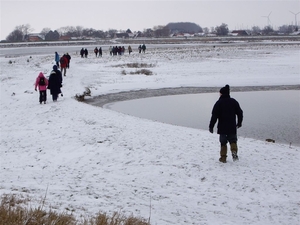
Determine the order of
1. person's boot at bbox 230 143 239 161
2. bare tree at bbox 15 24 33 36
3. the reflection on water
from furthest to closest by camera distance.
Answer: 1. bare tree at bbox 15 24 33 36
2. the reflection on water
3. person's boot at bbox 230 143 239 161

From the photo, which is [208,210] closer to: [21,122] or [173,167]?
[173,167]

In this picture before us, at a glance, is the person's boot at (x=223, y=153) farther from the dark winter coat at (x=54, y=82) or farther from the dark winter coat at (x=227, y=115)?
the dark winter coat at (x=54, y=82)

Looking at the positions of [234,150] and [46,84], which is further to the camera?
[46,84]

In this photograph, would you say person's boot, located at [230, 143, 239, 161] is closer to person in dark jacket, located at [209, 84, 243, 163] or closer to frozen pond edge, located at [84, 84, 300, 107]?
person in dark jacket, located at [209, 84, 243, 163]

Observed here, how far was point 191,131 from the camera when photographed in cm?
1214

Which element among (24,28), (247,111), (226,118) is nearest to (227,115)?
(226,118)

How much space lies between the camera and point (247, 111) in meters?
16.5

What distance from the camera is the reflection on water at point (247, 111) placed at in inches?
517

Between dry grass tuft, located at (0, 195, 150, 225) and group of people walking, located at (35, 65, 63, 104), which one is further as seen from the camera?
group of people walking, located at (35, 65, 63, 104)

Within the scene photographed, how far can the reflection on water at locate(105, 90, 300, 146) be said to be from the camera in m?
13.1

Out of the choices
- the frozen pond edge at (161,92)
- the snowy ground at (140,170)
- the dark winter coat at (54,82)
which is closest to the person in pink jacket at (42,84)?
the dark winter coat at (54,82)

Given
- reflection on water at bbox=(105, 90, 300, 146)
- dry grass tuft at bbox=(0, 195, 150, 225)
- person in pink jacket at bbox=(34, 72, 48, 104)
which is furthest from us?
person in pink jacket at bbox=(34, 72, 48, 104)

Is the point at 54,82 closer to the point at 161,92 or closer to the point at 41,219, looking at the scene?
the point at 161,92

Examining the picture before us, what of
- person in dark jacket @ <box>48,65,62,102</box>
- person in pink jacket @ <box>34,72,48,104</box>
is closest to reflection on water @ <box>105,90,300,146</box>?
person in dark jacket @ <box>48,65,62,102</box>
